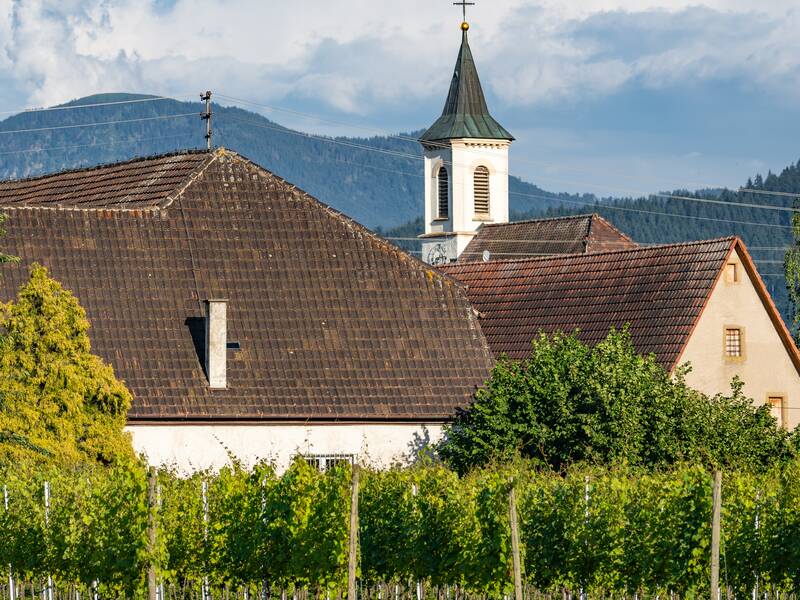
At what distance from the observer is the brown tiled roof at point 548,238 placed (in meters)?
82.2

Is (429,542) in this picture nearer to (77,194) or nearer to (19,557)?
(19,557)

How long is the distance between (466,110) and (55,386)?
260 ft

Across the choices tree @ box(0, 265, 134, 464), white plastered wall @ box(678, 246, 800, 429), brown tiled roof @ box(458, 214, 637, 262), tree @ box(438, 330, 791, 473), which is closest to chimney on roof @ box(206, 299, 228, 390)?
tree @ box(0, 265, 134, 464)

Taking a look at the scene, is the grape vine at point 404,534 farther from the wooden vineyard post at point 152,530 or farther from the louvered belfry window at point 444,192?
the louvered belfry window at point 444,192

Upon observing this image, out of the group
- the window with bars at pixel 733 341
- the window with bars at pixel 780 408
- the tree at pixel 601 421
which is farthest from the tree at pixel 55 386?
the window with bars at pixel 780 408

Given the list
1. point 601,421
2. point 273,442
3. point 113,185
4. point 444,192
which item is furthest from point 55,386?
point 444,192

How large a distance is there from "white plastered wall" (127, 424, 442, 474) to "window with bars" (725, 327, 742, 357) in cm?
778

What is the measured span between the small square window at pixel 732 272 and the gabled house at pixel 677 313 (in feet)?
0.07

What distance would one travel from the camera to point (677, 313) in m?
39.9

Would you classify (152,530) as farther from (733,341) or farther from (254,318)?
(733,341)

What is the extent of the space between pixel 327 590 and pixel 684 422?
12207 mm

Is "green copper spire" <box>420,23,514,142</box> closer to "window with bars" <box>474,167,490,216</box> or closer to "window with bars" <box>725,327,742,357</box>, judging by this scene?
"window with bars" <box>474,167,490,216</box>

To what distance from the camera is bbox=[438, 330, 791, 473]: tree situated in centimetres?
3312

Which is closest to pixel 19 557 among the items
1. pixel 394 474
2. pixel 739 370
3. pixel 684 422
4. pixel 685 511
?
pixel 394 474
